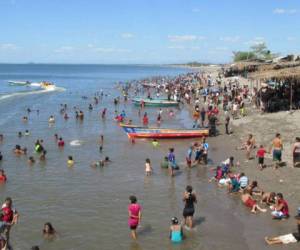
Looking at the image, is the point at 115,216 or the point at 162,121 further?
the point at 162,121

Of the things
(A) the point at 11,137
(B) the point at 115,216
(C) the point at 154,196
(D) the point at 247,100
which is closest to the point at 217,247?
(B) the point at 115,216

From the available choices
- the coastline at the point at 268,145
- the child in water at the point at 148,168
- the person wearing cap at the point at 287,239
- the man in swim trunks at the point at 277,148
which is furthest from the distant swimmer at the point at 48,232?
the man in swim trunks at the point at 277,148

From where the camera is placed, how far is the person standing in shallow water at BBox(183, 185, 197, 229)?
13.1 meters

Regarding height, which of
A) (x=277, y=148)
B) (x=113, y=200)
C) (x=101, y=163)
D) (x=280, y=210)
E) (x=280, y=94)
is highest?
(x=280, y=94)


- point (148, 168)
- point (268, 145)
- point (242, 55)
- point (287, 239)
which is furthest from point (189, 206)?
point (242, 55)

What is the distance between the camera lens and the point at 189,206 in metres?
13.4

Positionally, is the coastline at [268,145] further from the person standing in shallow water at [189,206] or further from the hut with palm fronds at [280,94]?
the person standing in shallow water at [189,206]

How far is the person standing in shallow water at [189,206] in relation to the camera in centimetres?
1312

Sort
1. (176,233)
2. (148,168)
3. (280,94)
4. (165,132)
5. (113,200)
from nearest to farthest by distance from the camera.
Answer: (176,233)
(113,200)
(148,168)
(165,132)
(280,94)

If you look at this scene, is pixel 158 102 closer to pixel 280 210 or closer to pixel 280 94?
pixel 280 94

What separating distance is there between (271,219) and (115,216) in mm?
4929

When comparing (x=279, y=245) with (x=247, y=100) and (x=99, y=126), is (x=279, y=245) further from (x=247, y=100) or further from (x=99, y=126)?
(x=247, y=100)

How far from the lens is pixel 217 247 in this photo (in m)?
12.4

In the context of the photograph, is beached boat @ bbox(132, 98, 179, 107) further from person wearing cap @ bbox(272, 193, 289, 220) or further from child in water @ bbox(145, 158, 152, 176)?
person wearing cap @ bbox(272, 193, 289, 220)
